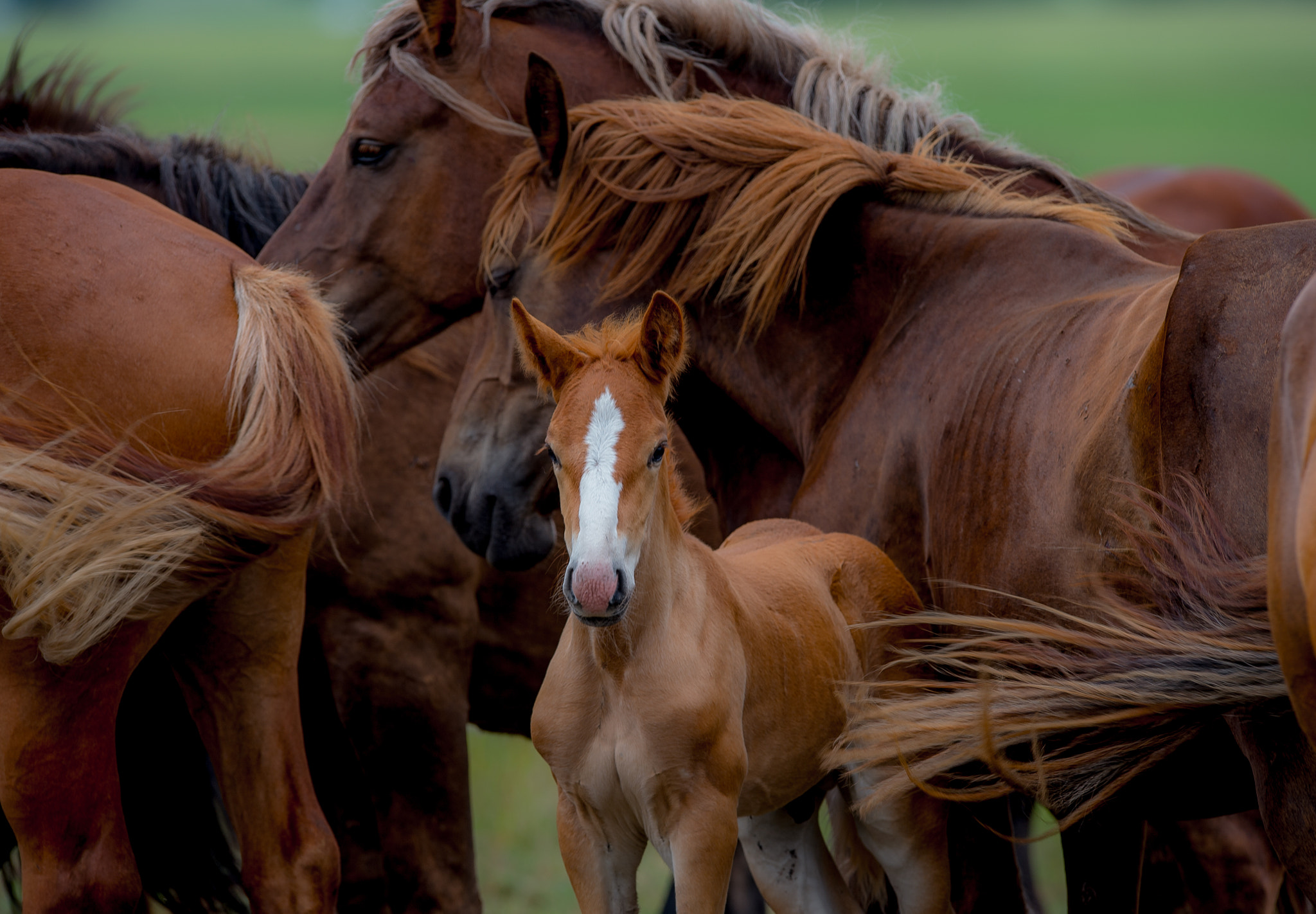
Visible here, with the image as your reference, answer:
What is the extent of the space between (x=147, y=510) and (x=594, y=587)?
0.87 meters

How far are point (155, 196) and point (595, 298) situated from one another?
58.3 inches

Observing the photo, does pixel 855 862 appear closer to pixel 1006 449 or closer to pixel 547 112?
pixel 1006 449

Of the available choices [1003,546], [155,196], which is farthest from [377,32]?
[1003,546]

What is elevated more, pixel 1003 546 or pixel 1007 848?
pixel 1003 546

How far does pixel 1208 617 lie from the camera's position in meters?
1.80

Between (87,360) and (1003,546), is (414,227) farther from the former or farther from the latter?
(1003,546)

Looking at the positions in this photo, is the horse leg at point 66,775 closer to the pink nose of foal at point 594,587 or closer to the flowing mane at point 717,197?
the pink nose of foal at point 594,587

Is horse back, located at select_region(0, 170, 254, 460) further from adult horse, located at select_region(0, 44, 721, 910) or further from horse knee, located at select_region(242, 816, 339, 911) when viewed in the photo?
adult horse, located at select_region(0, 44, 721, 910)

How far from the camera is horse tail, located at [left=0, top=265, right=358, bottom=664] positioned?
2059 millimetres

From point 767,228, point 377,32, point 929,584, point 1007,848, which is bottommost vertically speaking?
point 1007,848

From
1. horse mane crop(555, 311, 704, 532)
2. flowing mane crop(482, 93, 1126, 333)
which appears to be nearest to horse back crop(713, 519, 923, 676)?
horse mane crop(555, 311, 704, 532)

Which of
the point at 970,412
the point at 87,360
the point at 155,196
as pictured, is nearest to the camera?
the point at 87,360

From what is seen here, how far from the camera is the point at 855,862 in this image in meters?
2.85

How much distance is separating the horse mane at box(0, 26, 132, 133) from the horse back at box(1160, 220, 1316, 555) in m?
3.21
